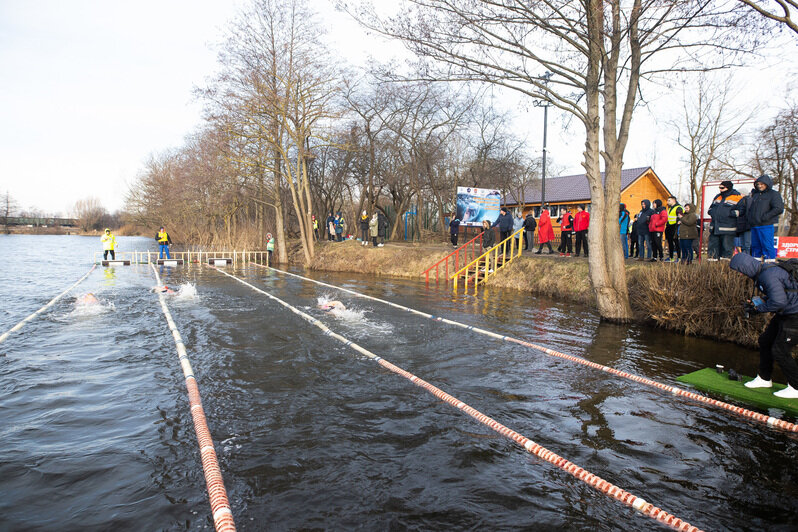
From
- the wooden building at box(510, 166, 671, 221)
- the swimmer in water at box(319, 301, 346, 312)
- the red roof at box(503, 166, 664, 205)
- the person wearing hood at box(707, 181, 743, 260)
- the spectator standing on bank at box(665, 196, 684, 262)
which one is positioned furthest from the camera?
the red roof at box(503, 166, 664, 205)

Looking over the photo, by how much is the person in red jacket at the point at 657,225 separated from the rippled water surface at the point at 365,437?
6263 mm

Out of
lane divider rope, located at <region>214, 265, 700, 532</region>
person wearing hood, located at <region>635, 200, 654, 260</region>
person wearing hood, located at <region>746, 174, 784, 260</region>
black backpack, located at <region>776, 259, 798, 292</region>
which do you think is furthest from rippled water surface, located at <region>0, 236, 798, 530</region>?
person wearing hood, located at <region>635, 200, 654, 260</region>

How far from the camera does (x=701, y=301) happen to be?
9906 mm

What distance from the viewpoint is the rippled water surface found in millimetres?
3758

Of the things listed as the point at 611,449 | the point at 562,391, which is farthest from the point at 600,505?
the point at 562,391

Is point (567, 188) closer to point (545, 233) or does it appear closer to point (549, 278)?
point (545, 233)

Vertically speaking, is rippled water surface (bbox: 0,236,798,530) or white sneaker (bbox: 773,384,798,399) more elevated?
white sneaker (bbox: 773,384,798,399)

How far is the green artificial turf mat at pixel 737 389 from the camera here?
5.88 meters

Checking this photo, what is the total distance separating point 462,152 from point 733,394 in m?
40.1

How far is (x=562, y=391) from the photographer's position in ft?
21.3

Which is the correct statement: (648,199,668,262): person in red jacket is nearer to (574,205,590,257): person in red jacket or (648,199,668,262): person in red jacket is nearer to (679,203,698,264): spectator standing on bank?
(679,203,698,264): spectator standing on bank

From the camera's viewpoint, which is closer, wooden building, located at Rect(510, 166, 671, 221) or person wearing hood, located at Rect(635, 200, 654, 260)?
person wearing hood, located at Rect(635, 200, 654, 260)

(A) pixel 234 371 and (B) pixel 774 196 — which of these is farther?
(B) pixel 774 196

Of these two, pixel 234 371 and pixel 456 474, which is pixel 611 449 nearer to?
pixel 456 474
